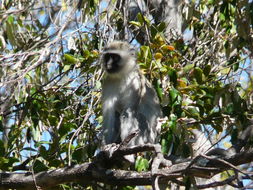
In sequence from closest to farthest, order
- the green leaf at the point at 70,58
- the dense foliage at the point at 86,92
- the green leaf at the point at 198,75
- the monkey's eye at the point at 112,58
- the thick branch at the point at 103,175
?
1. the thick branch at the point at 103,175
2. the dense foliage at the point at 86,92
3. the green leaf at the point at 198,75
4. the green leaf at the point at 70,58
5. the monkey's eye at the point at 112,58

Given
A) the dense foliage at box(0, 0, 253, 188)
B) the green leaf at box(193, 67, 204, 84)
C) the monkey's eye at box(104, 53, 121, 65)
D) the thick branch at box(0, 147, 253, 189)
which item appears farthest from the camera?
the monkey's eye at box(104, 53, 121, 65)

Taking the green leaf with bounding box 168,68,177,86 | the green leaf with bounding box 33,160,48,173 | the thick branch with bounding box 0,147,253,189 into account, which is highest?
the green leaf with bounding box 168,68,177,86

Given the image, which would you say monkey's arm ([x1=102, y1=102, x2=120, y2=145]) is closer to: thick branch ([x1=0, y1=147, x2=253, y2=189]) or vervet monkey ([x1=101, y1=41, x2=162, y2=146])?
vervet monkey ([x1=101, y1=41, x2=162, y2=146])

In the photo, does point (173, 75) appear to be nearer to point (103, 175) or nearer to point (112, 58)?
point (103, 175)

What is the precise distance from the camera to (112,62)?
633cm

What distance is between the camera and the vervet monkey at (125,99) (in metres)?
6.22

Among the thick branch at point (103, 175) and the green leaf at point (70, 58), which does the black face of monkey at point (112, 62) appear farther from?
the thick branch at point (103, 175)

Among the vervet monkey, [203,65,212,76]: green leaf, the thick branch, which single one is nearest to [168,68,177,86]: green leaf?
[203,65,212,76]: green leaf

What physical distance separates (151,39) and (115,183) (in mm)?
1855

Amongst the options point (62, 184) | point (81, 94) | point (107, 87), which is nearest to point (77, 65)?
point (81, 94)

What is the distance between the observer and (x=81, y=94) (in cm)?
594

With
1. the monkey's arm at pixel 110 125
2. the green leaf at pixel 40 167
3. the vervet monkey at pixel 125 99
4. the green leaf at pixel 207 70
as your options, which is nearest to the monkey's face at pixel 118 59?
the vervet monkey at pixel 125 99

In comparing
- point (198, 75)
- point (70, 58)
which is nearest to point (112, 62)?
point (70, 58)

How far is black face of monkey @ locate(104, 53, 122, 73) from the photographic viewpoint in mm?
6301
